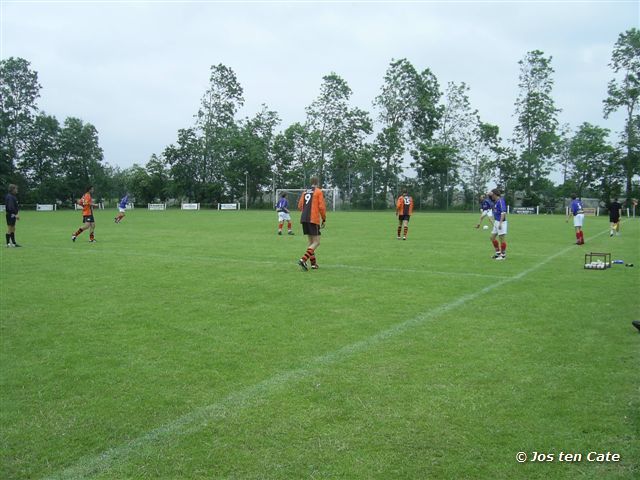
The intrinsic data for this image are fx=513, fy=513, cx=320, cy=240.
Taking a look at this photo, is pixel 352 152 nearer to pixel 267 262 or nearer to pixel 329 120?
pixel 329 120

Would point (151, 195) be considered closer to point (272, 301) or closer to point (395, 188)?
point (395, 188)

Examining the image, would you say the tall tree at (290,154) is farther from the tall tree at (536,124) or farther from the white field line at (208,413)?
the white field line at (208,413)

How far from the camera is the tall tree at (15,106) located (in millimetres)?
69750

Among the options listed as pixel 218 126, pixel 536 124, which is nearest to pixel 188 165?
pixel 218 126

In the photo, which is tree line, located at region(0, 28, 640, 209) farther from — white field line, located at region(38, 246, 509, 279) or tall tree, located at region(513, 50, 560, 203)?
white field line, located at region(38, 246, 509, 279)

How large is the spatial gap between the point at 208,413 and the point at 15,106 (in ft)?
265

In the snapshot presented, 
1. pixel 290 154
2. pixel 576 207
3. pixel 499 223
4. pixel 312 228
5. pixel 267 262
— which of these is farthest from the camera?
pixel 290 154

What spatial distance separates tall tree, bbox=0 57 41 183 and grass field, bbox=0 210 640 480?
7099cm

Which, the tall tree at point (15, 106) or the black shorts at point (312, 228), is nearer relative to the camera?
the black shorts at point (312, 228)

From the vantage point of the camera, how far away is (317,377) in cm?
498

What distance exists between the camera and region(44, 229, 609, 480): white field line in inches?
135

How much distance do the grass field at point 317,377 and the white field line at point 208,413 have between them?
0.02 metres

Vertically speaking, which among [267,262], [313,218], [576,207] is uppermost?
[576,207]

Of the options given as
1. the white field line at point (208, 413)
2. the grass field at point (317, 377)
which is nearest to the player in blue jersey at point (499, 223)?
the grass field at point (317, 377)
